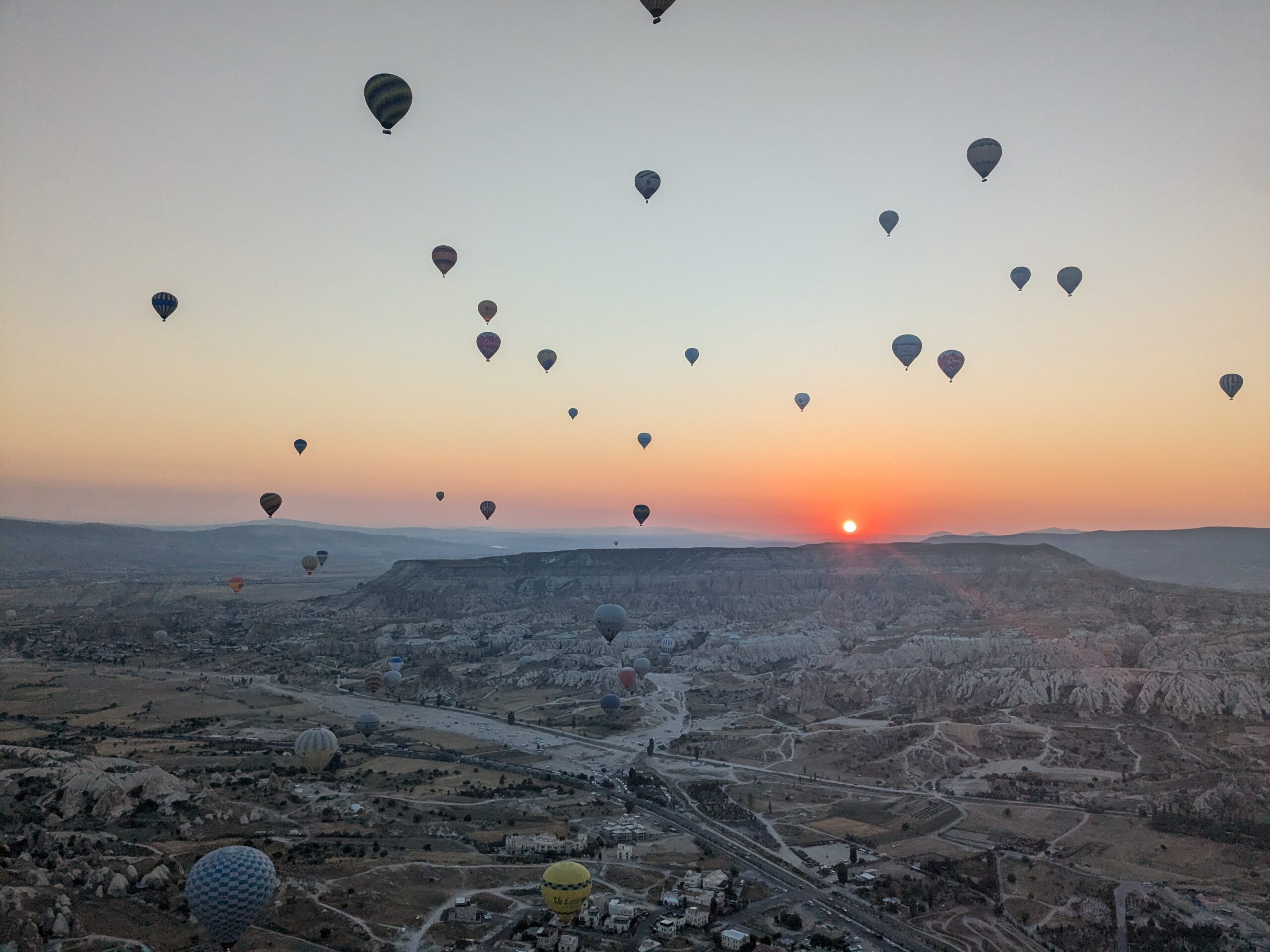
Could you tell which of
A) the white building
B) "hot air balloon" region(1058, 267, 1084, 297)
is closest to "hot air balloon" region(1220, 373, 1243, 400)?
"hot air balloon" region(1058, 267, 1084, 297)

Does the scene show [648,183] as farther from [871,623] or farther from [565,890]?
[871,623]

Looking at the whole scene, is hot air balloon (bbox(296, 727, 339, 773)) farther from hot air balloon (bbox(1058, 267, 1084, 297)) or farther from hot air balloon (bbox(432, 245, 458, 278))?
hot air balloon (bbox(1058, 267, 1084, 297))

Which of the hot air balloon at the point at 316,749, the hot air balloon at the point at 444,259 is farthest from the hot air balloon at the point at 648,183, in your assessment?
the hot air balloon at the point at 316,749

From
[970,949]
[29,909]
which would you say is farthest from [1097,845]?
[29,909]

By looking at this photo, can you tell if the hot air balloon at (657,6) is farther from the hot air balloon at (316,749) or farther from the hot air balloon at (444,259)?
the hot air balloon at (316,749)

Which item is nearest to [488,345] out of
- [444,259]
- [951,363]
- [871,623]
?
[444,259]

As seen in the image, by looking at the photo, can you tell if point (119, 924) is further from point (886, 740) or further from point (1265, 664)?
point (1265, 664)
